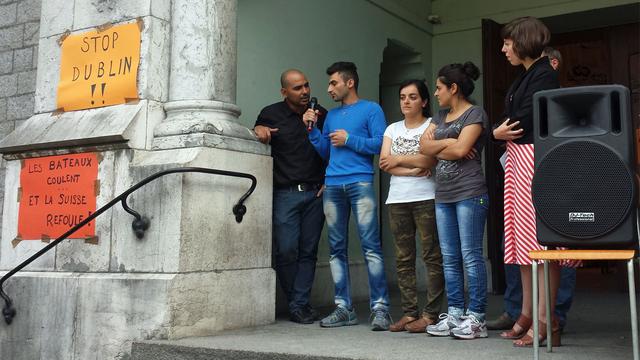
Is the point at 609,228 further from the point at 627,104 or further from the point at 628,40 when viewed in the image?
the point at 628,40

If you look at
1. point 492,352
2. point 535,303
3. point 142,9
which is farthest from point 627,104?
point 142,9

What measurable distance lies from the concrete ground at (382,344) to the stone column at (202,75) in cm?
125

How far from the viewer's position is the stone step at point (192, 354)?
3662 mm

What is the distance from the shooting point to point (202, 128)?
4.61 meters

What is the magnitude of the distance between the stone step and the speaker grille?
120 cm

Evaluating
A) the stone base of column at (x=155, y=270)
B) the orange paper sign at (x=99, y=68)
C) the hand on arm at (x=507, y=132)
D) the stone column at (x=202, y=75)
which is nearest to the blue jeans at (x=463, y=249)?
the hand on arm at (x=507, y=132)

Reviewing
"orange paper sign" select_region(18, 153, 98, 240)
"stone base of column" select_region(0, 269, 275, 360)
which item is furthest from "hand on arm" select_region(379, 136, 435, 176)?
"orange paper sign" select_region(18, 153, 98, 240)

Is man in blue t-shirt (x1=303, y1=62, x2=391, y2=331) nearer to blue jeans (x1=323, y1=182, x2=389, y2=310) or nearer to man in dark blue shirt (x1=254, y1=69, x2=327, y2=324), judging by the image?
blue jeans (x1=323, y1=182, x2=389, y2=310)

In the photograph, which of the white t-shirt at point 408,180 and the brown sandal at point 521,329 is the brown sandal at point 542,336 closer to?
the brown sandal at point 521,329

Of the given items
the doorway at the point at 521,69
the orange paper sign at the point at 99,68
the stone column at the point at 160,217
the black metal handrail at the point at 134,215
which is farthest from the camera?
the doorway at the point at 521,69

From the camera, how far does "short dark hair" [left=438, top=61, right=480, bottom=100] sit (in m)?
4.30

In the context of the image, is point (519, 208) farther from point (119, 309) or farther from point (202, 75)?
point (119, 309)

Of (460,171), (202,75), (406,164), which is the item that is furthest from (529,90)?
(202,75)

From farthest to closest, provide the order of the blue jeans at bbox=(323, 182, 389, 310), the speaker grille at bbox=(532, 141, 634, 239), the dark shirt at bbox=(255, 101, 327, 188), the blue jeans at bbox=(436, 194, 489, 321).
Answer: the dark shirt at bbox=(255, 101, 327, 188), the blue jeans at bbox=(323, 182, 389, 310), the blue jeans at bbox=(436, 194, 489, 321), the speaker grille at bbox=(532, 141, 634, 239)
